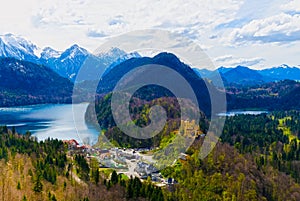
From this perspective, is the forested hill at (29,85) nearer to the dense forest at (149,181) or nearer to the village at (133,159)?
the village at (133,159)

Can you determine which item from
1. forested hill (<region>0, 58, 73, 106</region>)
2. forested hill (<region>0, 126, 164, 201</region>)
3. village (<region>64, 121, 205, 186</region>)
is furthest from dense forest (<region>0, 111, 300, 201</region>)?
forested hill (<region>0, 58, 73, 106</region>)

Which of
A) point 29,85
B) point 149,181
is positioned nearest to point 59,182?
point 149,181

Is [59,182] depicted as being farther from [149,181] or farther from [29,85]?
[29,85]

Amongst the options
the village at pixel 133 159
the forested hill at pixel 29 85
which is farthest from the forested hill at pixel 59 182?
the forested hill at pixel 29 85

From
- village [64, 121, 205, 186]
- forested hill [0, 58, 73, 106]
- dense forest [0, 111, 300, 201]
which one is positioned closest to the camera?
dense forest [0, 111, 300, 201]

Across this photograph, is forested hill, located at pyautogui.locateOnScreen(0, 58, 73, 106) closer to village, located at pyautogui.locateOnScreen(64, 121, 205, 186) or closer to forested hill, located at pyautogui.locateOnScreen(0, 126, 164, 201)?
village, located at pyautogui.locateOnScreen(64, 121, 205, 186)

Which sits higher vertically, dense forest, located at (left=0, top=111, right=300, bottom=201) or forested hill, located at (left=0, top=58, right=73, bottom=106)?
forested hill, located at (left=0, top=58, right=73, bottom=106)
